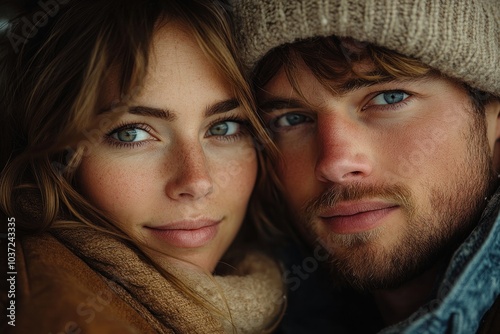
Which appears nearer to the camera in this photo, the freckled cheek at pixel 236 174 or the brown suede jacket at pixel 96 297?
the brown suede jacket at pixel 96 297

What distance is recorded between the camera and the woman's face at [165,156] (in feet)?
3.91

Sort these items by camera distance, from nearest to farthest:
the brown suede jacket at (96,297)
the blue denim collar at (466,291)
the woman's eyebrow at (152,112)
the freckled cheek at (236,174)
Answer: the brown suede jacket at (96,297) → the blue denim collar at (466,291) → the woman's eyebrow at (152,112) → the freckled cheek at (236,174)

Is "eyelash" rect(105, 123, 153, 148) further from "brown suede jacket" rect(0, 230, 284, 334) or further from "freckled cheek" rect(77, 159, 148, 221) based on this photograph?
"brown suede jacket" rect(0, 230, 284, 334)

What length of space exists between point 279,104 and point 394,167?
340mm

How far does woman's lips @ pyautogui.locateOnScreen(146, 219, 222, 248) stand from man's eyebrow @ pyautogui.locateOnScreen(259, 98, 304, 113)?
344 millimetres

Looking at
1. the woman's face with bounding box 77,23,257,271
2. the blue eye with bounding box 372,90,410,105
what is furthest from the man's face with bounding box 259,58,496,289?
the woman's face with bounding box 77,23,257,271

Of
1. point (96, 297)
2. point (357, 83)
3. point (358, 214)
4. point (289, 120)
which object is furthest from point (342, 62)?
point (96, 297)

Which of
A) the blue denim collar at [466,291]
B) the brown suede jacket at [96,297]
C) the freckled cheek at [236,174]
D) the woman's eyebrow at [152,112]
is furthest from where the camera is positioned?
the freckled cheek at [236,174]

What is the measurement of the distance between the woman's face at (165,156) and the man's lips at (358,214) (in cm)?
31

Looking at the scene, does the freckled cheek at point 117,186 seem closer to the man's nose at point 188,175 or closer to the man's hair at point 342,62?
the man's nose at point 188,175

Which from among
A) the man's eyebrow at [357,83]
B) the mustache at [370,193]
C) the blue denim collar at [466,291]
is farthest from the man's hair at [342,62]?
the blue denim collar at [466,291]

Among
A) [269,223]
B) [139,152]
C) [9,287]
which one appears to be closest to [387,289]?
[269,223]

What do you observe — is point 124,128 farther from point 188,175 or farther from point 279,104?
point 279,104

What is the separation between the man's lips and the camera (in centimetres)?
126
